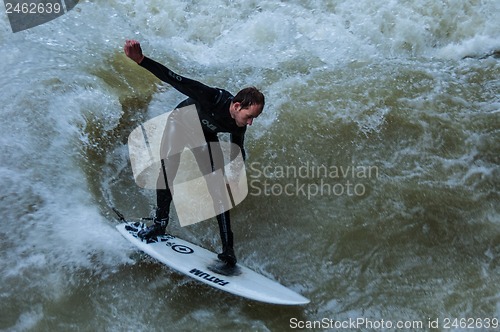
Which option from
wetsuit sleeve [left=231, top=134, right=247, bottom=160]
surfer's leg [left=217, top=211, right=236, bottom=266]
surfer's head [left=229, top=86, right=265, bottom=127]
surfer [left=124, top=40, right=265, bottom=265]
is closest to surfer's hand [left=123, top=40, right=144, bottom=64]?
surfer [left=124, top=40, right=265, bottom=265]

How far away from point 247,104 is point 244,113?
0.07 m

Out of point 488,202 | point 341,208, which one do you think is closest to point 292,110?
point 341,208

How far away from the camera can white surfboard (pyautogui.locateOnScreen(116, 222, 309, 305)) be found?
352 centimetres

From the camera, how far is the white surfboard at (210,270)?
11.5 ft

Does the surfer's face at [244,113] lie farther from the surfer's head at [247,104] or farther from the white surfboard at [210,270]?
the white surfboard at [210,270]

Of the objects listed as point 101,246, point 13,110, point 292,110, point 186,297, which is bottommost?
point 186,297

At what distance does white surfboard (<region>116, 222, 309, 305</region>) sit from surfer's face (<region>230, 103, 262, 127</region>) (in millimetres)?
1036

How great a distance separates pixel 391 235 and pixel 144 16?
393cm

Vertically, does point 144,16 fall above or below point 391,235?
above

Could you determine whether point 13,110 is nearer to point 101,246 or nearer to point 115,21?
point 101,246

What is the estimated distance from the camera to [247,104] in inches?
125

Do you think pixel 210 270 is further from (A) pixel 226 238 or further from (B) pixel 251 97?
(B) pixel 251 97

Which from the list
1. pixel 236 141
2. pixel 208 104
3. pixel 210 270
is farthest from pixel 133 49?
pixel 210 270

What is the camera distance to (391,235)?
4.10 m
